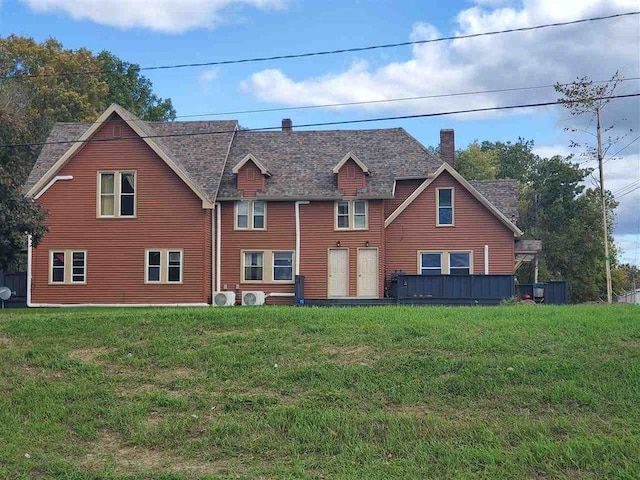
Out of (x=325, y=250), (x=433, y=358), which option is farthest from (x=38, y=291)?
(x=433, y=358)

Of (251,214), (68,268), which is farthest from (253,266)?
(68,268)

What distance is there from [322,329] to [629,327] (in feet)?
19.9

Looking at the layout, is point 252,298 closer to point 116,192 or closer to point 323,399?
point 116,192

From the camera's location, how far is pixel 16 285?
1132 inches

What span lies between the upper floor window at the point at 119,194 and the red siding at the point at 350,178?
8.54m

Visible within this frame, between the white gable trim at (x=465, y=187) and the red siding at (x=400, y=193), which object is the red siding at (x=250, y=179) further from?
the white gable trim at (x=465, y=187)

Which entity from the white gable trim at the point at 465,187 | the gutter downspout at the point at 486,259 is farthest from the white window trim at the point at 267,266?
the gutter downspout at the point at 486,259

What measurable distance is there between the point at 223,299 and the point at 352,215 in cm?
644

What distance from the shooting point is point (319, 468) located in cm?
828

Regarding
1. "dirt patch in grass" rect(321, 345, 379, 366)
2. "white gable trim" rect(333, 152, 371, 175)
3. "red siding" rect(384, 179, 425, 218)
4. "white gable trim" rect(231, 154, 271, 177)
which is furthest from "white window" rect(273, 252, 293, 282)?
"dirt patch in grass" rect(321, 345, 379, 366)

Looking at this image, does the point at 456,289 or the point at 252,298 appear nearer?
the point at 456,289

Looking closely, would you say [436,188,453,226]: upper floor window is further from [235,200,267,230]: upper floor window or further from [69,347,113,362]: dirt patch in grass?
[69,347,113,362]: dirt patch in grass

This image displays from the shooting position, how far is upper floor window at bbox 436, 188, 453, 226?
2948cm

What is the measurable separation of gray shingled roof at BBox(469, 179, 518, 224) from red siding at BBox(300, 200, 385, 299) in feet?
18.6
